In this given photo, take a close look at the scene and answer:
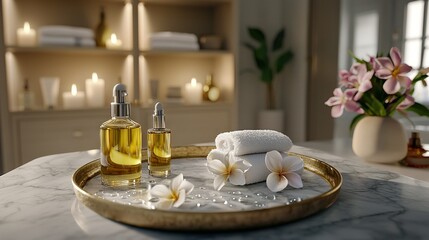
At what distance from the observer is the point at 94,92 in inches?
90.8

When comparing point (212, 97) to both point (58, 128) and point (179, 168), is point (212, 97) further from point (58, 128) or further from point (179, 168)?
point (179, 168)

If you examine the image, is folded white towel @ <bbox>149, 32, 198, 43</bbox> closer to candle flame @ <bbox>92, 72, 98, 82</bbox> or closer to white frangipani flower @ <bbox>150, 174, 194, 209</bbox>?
candle flame @ <bbox>92, 72, 98, 82</bbox>

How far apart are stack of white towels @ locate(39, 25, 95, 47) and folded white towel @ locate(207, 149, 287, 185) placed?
1783mm

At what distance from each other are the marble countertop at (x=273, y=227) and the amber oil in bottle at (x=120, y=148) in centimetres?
8

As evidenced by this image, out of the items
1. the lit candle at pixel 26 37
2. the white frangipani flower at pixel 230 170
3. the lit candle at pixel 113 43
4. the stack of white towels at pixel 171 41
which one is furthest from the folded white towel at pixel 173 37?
the white frangipani flower at pixel 230 170

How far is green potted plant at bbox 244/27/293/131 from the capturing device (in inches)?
114

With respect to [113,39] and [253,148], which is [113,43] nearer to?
[113,39]

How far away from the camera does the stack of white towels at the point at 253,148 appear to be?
2.25 feet

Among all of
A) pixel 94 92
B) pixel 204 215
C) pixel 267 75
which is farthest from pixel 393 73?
pixel 267 75

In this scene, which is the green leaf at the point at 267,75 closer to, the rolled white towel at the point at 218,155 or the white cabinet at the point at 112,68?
the white cabinet at the point at 112,68

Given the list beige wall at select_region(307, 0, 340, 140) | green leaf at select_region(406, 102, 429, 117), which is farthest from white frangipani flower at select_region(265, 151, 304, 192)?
beige wall at select_region(307, 0, 340, 140)

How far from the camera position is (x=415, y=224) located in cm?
51

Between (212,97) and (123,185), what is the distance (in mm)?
2027

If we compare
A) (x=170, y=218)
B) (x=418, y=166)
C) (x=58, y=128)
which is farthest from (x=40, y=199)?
(x=58, y=128)
